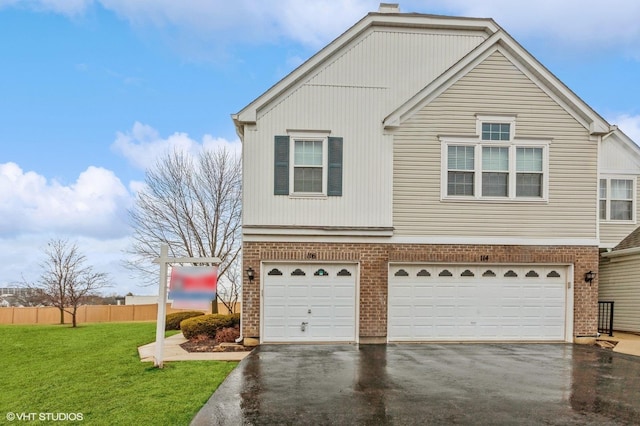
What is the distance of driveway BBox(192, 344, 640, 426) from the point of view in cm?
657

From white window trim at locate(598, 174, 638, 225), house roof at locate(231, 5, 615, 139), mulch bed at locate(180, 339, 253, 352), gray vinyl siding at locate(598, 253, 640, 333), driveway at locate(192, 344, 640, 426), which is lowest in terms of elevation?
mulch bed at locate(180, 339, 253, 352)

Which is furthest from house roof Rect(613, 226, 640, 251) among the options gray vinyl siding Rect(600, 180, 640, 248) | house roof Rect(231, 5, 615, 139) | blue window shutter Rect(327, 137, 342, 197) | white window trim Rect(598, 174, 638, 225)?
blue window shutter Rect(327, 137, 342, 197)

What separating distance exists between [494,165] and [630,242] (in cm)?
599

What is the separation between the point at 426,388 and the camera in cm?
816

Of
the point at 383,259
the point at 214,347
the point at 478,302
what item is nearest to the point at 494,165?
the point at 478,302

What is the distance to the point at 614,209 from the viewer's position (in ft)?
55.6

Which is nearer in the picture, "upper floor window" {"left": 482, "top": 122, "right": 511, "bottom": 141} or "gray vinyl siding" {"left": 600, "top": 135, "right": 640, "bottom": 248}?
"upper floor window" {"left": 482, "top": 122, "right": 511, "bottom": 141}

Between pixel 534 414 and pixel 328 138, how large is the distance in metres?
9.14

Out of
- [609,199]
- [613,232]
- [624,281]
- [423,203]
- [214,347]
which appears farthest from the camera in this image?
[609,199]

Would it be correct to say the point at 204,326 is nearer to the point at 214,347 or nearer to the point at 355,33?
the point at 214,347

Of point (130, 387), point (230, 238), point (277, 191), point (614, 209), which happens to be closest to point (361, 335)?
point (277, 191)

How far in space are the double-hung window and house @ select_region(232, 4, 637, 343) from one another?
0.03m

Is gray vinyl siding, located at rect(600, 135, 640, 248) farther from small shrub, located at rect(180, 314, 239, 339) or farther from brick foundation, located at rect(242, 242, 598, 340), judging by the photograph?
small shrub, located at rect(180, 314, 239, 339)

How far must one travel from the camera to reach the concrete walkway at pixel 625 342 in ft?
41.4
